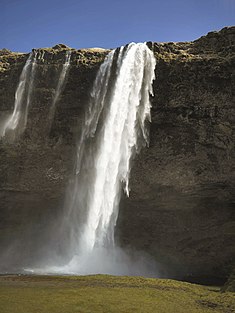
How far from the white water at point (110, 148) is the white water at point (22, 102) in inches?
202

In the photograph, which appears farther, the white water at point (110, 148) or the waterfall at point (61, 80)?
the waterfall at point (61, 80)

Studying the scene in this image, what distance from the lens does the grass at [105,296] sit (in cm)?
1066

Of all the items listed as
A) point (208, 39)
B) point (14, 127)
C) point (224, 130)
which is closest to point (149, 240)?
point (224, 130)

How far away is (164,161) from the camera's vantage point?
27422 mm

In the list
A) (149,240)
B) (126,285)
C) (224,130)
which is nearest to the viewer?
(126,285)

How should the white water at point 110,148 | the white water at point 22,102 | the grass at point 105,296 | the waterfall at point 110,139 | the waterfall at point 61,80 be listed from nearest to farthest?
1. the grass at point 105,296
2. the white water at point 110,148
3. the waterfall at point 110,139
4. the waterfall at point 61,80
5. the white water at point 22,102

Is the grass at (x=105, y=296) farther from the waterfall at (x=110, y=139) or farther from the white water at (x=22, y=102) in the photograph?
the white water at (x=22, y=102)

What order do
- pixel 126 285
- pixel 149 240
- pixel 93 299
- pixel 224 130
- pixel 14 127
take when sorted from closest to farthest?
pixel 93 299, pixel 126 285, pixel 224 130, pixel 149 240, pixel 14 127

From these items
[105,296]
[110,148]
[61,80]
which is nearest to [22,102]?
[61,80]

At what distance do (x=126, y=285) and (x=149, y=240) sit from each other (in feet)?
44.4

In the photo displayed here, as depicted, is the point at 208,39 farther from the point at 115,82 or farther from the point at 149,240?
the point at 149,240

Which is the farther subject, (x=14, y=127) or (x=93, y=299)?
(x=14, y=127)

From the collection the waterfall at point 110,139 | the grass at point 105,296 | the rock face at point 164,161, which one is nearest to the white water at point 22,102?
the rock face at point 164,161

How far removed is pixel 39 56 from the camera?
30250 mm
